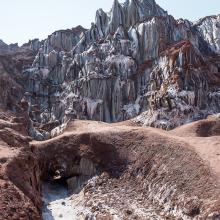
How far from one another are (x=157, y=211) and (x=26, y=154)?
1117cm

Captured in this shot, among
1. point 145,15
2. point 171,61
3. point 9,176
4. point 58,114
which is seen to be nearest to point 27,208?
point 9,176

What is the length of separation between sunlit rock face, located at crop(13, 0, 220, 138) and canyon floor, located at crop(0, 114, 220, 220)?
22997 mm

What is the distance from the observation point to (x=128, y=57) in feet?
274

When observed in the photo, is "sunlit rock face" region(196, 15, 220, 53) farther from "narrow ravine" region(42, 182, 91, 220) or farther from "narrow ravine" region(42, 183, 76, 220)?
"narrow ravine" region(42, 182, 91, 220)

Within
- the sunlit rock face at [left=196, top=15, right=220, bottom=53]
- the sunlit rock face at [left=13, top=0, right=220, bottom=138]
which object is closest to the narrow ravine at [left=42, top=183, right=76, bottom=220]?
the sunlit rock face at [left=13, top=0, right=220, bottom=138]

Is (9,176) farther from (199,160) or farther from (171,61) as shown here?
(171,61)

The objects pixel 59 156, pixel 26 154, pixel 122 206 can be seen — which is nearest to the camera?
pixel 122 206

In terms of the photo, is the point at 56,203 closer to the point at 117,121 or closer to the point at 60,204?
the point at 60,204

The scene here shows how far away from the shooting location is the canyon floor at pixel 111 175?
→ 27.8 meters

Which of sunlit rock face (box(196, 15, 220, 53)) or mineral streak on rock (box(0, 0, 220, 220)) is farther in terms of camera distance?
sunlit rock face (box(196, 15, 220, 53))

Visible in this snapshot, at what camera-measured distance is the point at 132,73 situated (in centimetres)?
8119

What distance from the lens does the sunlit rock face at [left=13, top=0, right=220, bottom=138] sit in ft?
225

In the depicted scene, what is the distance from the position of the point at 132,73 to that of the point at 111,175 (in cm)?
4597

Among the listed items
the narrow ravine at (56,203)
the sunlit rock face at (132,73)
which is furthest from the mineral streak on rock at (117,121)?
the sunlit rock face at (132,73)
